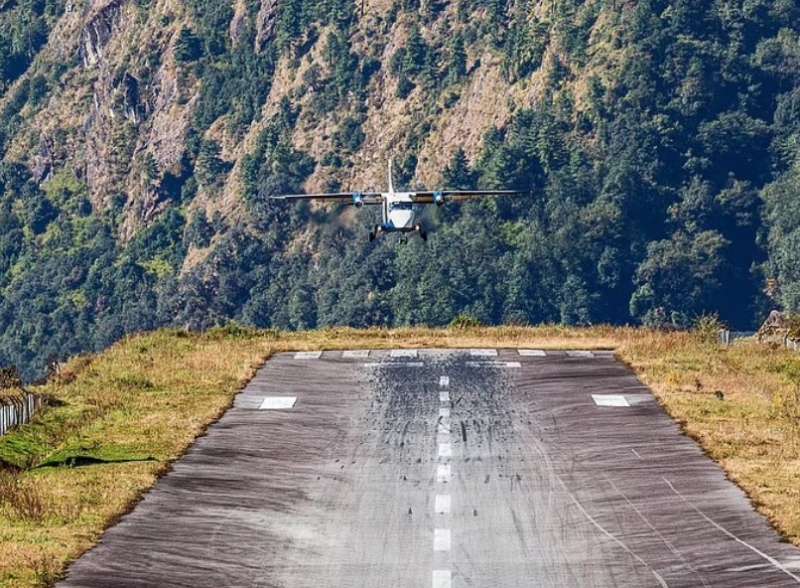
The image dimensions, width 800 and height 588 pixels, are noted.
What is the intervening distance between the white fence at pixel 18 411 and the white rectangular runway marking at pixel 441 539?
54.0 feet

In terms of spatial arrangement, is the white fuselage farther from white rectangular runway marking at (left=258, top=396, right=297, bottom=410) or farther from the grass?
white rectangular runway marking at (left=258, top=396, right=297, bottom=410)

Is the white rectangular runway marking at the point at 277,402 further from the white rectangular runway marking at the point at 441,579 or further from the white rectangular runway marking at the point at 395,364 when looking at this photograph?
the white rectangular runway marking at the point at 441,579

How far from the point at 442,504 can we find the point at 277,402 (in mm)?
15568

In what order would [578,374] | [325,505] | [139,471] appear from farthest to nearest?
[578,374] < [139,471] < [325,505]

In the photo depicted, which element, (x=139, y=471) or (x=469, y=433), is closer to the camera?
(x=139, y=471)

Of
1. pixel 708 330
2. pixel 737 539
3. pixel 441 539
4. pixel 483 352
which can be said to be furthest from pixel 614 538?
pixel 708 330

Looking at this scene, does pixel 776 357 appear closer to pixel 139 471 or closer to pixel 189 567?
pixel 139 471

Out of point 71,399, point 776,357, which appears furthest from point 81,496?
point 776,357

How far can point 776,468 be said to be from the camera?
39.4 metres

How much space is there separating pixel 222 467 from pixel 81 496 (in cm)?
454

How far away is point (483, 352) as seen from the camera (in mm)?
64438

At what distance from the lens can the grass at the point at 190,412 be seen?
112ft

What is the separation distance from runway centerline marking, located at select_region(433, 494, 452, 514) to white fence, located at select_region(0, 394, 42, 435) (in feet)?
44.9

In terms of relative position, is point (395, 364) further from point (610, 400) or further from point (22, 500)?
point (22, 500)
